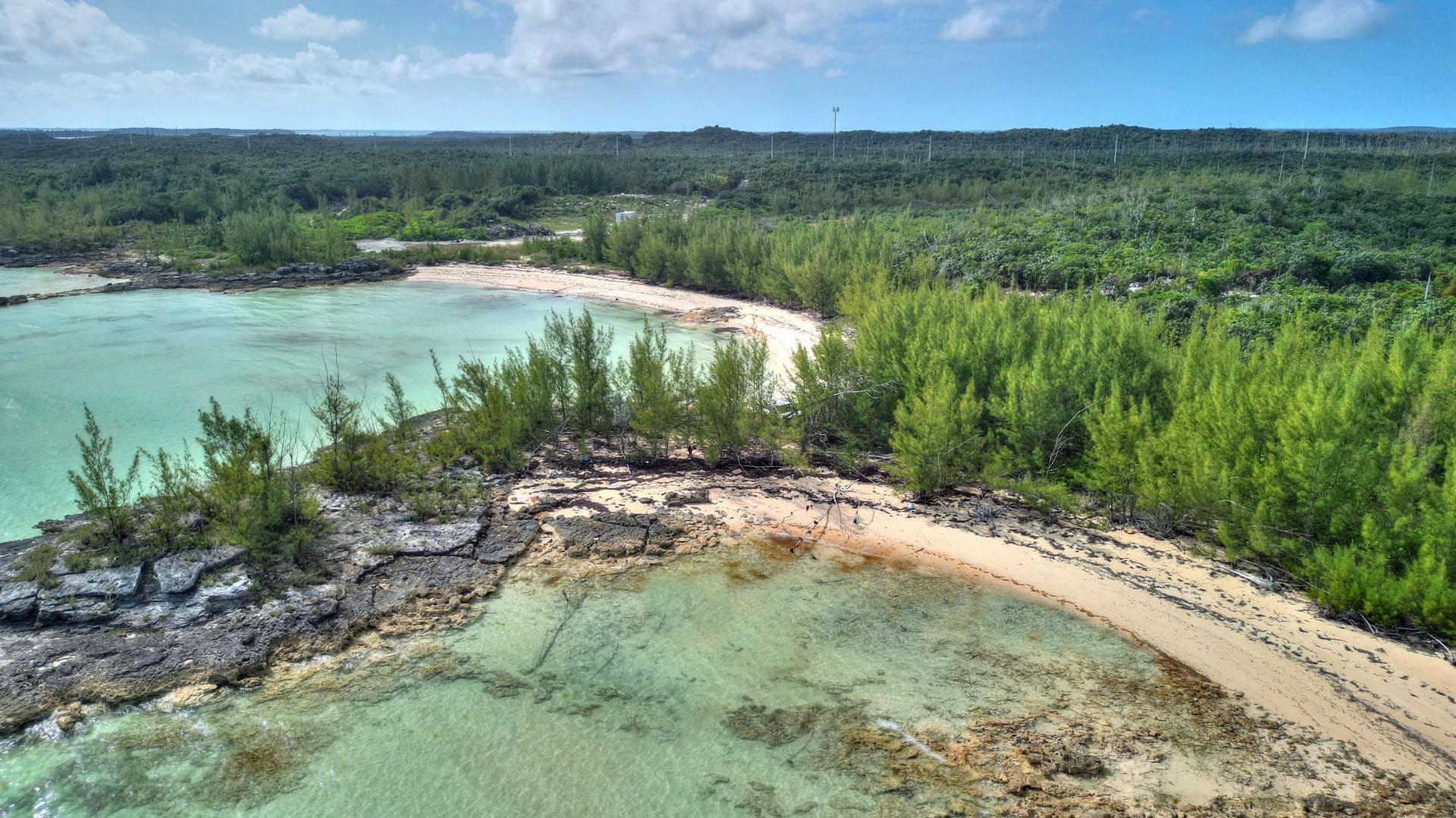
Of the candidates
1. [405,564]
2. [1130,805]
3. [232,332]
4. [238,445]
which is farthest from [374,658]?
[232,332]

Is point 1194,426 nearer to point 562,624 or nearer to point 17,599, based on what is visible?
point 562,624

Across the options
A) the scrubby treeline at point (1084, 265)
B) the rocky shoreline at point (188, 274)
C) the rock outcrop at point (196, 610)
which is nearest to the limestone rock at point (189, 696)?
the rock outcrop at point (196, 610)

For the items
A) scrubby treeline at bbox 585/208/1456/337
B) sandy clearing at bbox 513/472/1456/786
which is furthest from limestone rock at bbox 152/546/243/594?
scrubby treeline at bbox 585/208/1456/337

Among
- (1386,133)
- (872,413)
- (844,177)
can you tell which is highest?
(1386,133)

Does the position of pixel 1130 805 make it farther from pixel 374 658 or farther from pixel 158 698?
pixel 158 698

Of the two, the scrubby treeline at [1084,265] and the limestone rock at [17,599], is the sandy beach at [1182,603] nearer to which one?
the limestone rock at [17,599]
